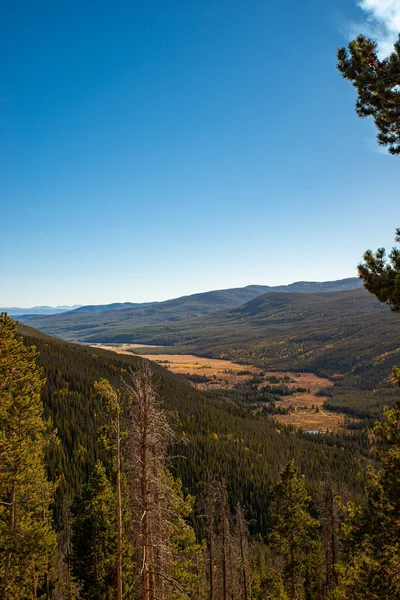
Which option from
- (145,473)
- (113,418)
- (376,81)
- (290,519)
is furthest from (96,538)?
(376,81)

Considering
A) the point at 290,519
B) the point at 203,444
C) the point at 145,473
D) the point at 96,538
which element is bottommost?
the point at 203,444

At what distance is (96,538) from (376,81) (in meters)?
25.6

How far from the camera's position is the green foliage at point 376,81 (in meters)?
10.2

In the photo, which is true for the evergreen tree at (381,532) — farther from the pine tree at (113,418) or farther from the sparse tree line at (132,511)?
the pine tree at (113,418)

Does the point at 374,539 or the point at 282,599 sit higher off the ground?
the point at 374,539

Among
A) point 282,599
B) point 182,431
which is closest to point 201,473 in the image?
point 182,431

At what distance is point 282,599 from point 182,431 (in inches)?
3042

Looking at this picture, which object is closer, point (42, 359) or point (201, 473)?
point (201, 473)

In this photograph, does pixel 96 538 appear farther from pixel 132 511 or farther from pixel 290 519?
pixel 290 519

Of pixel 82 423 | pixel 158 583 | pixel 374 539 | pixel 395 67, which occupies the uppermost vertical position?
pixel 395 67

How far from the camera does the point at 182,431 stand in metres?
104

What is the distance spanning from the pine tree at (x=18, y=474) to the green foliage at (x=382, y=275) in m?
17.0

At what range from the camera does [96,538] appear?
19922 millimetres

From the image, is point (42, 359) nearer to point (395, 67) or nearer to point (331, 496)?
point (331, 496)
